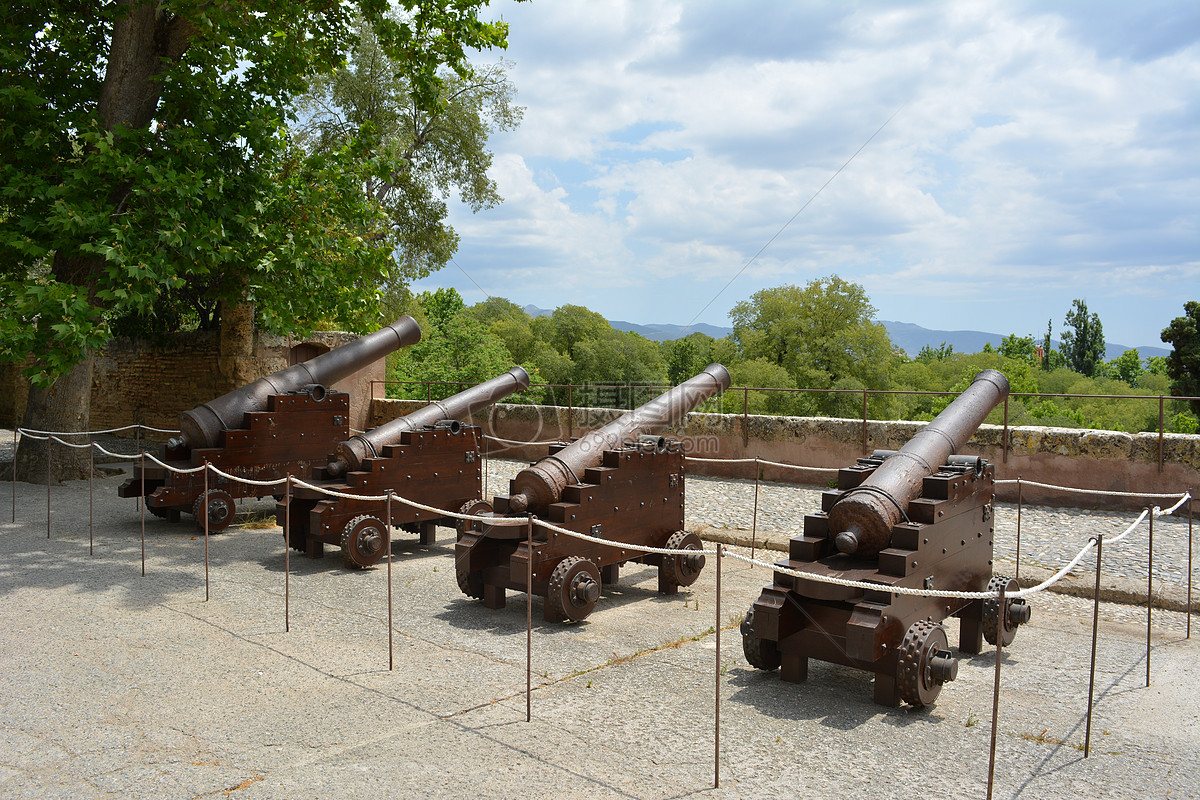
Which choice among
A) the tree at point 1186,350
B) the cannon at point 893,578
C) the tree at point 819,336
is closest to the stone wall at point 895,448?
the cannon at point 893,578

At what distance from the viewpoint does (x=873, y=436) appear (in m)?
10.7

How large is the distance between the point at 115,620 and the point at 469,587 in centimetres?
226

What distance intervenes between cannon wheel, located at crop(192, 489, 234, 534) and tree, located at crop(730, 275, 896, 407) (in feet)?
115

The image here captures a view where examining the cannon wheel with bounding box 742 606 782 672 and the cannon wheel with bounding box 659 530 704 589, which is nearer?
the cannon wheel with bounding box 742 606 782 672

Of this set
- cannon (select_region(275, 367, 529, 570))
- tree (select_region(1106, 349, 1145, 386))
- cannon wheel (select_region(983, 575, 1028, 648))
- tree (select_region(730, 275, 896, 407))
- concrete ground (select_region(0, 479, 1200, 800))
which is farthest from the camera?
tree (select_region(1106, 349, 1145, 386))

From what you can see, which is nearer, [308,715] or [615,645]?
[308,715]

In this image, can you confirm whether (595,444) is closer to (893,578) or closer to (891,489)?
(891,489)

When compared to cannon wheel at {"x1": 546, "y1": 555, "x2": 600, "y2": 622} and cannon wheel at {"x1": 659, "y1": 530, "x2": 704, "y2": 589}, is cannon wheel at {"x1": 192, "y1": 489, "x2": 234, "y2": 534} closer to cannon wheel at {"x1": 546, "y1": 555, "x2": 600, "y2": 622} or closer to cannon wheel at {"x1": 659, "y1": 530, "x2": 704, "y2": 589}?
cannon wheel at {"x1": 546, "y1": 555, "x2": 600, "y2": 622}

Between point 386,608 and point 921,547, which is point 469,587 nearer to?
point 386,608

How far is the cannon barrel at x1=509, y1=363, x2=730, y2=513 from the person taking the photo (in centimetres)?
562

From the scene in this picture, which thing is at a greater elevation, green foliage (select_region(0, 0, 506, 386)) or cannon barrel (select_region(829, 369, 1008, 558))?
green foliage (select_region(0, 0, 506, 386))

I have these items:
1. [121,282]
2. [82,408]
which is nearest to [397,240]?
[82,408]

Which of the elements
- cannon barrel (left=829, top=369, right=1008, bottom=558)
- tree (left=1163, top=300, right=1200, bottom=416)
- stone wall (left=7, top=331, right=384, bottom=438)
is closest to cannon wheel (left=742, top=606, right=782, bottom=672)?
cannon barrel (left=829, top=369, right=1008, bottom=558)

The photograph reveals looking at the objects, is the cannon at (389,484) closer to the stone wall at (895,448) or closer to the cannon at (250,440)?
the cannon at (250,440)
